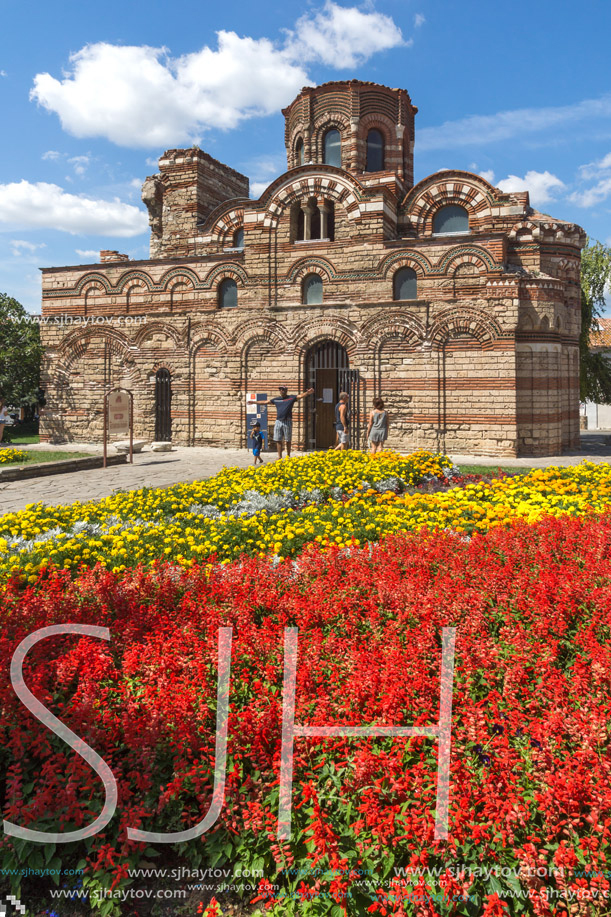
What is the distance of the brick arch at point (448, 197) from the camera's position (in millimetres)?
17484

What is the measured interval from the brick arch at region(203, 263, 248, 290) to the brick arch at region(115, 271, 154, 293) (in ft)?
6.86

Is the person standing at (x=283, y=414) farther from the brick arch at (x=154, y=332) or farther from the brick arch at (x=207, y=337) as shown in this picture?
the brick arch at (x=154, y=332)

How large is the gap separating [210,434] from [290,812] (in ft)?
55.2

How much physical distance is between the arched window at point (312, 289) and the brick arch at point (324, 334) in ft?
2.53

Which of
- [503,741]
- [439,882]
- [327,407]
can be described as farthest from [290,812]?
[327,407]

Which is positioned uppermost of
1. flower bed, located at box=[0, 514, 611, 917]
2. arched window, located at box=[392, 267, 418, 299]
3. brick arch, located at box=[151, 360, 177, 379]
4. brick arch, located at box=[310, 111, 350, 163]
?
brick arch, located at box=[310, 111, 350, 163]

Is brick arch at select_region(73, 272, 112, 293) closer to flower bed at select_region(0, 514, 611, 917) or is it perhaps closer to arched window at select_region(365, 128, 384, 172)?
arched window at select_region(365, 128, 384, 172)

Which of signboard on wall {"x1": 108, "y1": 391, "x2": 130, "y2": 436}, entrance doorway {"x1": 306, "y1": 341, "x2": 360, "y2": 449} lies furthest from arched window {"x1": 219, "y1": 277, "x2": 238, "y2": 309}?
signboard on wall {"x1": 108, "y1": 391, "x2": 130, "y2": 436}

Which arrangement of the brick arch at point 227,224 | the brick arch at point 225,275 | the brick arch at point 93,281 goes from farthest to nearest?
the brick arch at point 93,281 → the brick arch at point 227,224 → the brick arch at point 225,275

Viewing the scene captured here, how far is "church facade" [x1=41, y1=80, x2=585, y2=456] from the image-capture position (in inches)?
628

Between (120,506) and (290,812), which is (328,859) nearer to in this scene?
(290,812)

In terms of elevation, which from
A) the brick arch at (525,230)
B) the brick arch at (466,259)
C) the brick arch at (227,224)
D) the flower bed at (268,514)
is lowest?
→ the flower bed at (268,514)

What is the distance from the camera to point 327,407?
696 inches

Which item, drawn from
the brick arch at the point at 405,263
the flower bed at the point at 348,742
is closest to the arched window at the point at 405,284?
the brick arch at the point at 405,263
